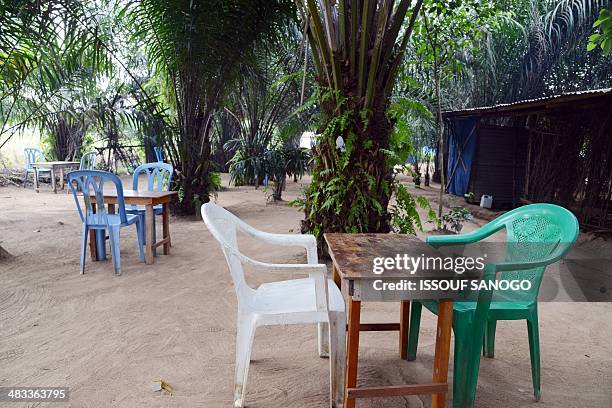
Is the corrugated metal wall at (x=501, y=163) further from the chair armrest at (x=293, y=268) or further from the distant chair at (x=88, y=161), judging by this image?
the chair armrest at (x=293, y=268)

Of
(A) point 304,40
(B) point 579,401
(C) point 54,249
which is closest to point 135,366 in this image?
(B) point 579,401

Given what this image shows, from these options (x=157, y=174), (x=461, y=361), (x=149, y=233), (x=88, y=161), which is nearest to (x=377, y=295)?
(x=461, y=361)

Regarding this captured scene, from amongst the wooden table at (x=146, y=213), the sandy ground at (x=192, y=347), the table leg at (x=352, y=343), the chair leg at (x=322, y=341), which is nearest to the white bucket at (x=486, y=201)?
the sandy ground at (x=192, y=347)

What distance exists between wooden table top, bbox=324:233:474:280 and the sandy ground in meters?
0.82

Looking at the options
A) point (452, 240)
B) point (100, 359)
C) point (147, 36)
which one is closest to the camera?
point (452, 240)

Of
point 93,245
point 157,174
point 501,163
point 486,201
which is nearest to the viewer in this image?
point 93,245

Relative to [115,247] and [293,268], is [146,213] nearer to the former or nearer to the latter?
[115,247]

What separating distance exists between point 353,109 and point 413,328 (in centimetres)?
221

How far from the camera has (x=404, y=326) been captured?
8.60 feet

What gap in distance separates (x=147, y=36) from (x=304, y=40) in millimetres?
3668

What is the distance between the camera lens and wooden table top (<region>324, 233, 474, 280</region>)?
1.70m

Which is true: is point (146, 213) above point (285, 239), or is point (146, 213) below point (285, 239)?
below

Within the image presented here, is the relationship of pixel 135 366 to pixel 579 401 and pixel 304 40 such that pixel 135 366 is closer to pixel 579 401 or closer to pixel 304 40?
pixel 579 401

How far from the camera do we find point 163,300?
3.62m
